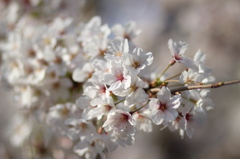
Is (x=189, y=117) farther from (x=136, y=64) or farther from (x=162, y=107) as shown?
(x=136, y=64)

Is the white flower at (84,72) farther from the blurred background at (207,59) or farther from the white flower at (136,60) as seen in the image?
the blurred background at (207,59)

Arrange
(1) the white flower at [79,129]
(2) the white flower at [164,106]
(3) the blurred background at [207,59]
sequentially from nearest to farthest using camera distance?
(2) the white flower at [164,106]
(1) the white flower at [79,129]
(3) the blurred background at [207,59]

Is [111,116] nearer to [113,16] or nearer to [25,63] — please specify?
[25,63]

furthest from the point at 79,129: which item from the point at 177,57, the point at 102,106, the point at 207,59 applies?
the point at 207,59

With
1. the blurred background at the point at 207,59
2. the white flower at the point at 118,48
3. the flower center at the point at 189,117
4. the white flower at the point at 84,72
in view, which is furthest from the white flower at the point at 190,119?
the blurred background at the point at 207,59

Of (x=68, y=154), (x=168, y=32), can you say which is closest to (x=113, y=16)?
(x=168, y=32)

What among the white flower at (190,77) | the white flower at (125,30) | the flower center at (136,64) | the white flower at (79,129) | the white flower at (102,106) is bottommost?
the white flower at (79,129)
